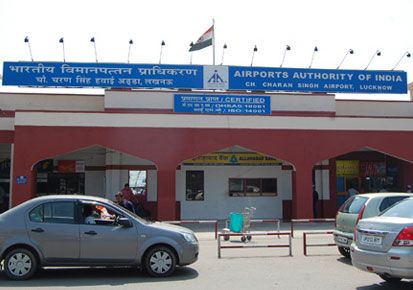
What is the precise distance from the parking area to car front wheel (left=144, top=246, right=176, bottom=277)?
0.53ft

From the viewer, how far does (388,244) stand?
7.31 meters

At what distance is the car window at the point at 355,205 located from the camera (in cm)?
1070

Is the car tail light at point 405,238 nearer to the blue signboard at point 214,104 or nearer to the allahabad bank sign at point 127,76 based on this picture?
the blue signboard at point 214,104

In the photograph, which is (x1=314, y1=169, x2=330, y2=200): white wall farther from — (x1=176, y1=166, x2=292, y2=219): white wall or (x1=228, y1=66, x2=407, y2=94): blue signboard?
(x1=228, y1=66, x2=407, y2=94): blue signboard

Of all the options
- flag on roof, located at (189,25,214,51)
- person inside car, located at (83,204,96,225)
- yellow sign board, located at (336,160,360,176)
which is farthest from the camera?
flag on roof, located at (189,25,214,51)

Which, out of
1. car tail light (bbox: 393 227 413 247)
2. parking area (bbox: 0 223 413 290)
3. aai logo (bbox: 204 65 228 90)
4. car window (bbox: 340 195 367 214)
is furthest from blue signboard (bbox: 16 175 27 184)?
car tail light (bbox: 393 227 413 247)

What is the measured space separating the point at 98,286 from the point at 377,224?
188 inches

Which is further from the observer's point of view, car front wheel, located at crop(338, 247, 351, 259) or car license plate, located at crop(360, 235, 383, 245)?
car front wheel, located at crop(338, 247, 351, 259)

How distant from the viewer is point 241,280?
8.98 meters

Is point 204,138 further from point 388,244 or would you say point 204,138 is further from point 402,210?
point 388,244

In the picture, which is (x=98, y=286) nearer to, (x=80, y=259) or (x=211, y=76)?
(x=80, y=259)

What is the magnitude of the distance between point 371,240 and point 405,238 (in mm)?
628

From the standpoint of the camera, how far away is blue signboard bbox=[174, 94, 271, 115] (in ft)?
73.6

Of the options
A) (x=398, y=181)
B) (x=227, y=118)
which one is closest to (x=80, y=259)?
(x=227, y=118)
